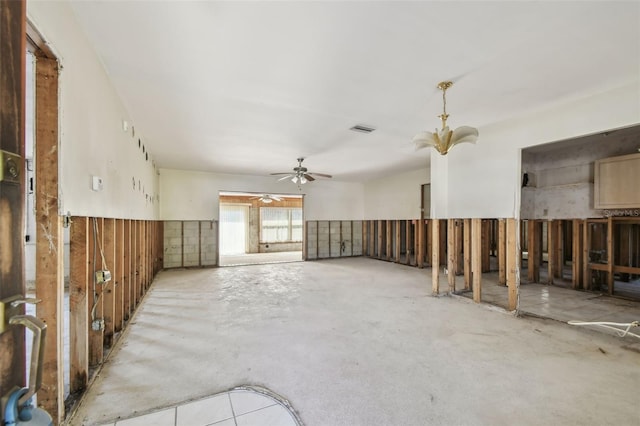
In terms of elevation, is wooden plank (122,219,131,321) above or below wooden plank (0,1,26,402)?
below

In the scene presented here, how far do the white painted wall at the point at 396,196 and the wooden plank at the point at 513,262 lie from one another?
4.05 meters

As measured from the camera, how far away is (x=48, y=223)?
5.43ft

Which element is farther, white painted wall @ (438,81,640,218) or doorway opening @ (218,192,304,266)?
doorway opening @ (218,192,304,266)

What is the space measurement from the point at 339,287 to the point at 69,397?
13.4 ft

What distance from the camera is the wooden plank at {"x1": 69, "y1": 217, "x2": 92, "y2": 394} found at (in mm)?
2080

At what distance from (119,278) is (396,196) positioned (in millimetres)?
7387

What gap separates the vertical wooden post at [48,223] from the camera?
5.35 ft

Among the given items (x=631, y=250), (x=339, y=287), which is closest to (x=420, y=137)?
(x=339, y=287)

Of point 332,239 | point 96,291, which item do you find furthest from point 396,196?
point 96,291

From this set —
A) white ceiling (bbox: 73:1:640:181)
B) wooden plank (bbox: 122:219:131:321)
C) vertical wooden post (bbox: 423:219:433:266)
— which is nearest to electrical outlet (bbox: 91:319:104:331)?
wooden plank (bbox: 122:219:131:321)

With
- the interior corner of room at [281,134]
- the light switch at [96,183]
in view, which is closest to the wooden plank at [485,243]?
the interior corner of room at [281,134]

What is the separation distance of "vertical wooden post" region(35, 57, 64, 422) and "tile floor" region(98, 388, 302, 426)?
527 mm

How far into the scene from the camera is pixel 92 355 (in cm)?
246

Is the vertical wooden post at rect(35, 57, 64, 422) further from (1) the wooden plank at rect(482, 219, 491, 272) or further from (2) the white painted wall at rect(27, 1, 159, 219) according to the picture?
(1) the wooden plank at rect(482, 219, 491, 272)
